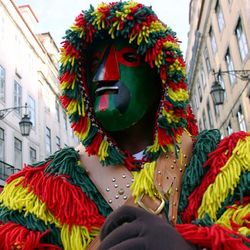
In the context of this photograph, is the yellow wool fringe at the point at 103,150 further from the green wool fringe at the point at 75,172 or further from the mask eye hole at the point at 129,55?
the mask eye hole at the point at 129,55

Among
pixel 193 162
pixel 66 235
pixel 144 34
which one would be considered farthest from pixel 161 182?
pixel 144 34

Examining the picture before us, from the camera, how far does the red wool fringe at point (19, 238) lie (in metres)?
1.25

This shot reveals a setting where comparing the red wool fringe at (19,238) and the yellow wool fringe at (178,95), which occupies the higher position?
the yellow wool fringe at (178,95)

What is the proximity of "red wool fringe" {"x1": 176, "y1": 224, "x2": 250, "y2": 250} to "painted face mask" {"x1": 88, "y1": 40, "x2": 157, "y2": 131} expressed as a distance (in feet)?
1.66

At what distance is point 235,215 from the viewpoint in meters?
1.21

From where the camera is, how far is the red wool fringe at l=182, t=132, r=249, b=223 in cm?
132

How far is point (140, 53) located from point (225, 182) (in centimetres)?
53

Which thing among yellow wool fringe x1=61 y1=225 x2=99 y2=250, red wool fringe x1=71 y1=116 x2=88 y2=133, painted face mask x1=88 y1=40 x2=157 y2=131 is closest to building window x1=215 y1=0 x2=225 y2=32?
painted face mask x1=88 y1=40 x2=157 y2=131

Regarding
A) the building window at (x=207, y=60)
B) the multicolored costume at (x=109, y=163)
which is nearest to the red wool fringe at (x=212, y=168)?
the multicolored costume at (x=109, y=163)

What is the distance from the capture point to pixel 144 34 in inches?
54.7

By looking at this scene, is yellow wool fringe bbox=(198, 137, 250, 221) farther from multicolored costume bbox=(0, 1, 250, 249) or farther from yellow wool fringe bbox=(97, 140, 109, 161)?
yellow wool fringe bbox=(97, 140, 109, 161)

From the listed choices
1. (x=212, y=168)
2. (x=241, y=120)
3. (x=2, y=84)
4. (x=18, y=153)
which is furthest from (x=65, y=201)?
(x=18, y=153)

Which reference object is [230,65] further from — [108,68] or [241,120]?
[108,68]

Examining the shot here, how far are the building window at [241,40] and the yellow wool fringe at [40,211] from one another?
40.3 feet
